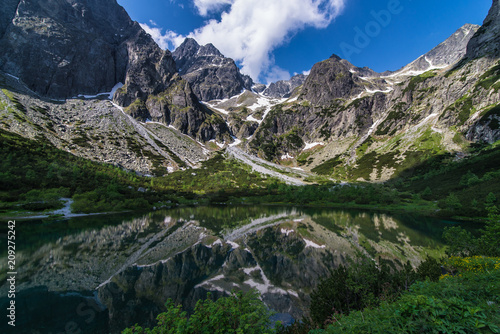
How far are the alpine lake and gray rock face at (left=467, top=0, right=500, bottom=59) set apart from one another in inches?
8440

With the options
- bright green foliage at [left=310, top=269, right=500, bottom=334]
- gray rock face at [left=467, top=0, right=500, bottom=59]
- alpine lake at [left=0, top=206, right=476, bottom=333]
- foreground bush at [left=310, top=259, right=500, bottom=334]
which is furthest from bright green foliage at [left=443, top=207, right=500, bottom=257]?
gray rock face at [left=467, top=0, right=500, bottom=59]

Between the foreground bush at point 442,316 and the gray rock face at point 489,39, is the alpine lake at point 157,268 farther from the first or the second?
the gray rock face at point 489,39

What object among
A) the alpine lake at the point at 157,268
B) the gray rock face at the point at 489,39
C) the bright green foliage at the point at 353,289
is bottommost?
the alpine lake at the point at 157,268


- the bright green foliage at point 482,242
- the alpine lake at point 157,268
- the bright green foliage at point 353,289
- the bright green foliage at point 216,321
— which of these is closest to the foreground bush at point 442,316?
the bright green foliage at point 216,321

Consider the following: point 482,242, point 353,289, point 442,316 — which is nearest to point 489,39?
point 482,242

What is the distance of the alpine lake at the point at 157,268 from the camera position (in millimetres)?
14352

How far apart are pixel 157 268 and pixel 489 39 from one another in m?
264

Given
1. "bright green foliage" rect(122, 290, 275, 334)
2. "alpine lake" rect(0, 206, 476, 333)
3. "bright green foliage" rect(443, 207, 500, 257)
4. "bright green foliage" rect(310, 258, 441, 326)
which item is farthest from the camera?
"bright green foliage" rect(443, 207, 500, 257)

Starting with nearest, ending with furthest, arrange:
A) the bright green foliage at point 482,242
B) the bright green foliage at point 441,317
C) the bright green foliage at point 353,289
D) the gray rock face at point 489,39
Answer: the bright green foliage at point 441,317 < the bright green foliage at point 353,289 < the bright green foliage at point 482,242 < the gray rock face at point 489,39

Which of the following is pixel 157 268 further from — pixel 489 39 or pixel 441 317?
pixel 489 39

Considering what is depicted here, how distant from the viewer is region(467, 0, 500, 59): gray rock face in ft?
→ 509

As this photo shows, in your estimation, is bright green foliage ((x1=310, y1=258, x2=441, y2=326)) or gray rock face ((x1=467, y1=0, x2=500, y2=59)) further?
gray rock face ((x1=467, y1=0, x2=500, y2=59))

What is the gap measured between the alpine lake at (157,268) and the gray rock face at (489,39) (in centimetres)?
21438

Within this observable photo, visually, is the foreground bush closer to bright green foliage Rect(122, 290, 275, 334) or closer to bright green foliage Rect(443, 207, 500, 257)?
bright green foliage Rect(122, 290, 275, 334)
